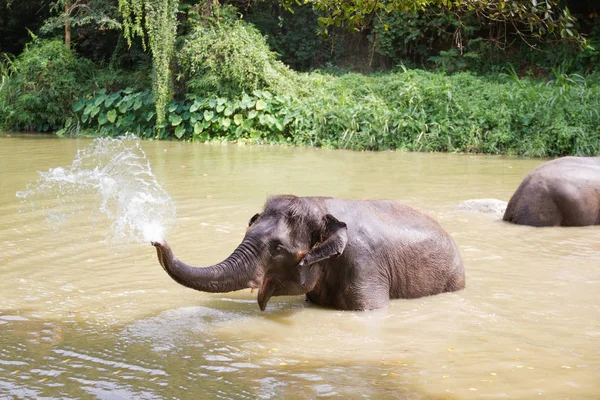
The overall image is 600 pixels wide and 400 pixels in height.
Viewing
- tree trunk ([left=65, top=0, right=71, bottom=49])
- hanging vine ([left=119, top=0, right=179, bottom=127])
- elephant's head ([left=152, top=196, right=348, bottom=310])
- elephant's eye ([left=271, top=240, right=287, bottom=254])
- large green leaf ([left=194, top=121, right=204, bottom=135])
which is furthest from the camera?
tree trunk ([left=65, top=0, right=71, bottom=49])

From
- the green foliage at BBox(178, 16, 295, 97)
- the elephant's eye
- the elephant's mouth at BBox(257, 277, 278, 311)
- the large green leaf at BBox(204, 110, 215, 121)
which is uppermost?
the green foliage at BBox(178, 16, 295, 97)

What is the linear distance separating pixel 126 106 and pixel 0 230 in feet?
48.1

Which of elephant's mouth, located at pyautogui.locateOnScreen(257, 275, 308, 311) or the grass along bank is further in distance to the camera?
the grass along bank

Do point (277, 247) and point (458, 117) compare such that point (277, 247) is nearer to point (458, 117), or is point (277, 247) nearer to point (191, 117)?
point (458, 117)

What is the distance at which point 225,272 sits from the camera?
5.55 meters

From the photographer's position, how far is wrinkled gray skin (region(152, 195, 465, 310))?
18.8 ft

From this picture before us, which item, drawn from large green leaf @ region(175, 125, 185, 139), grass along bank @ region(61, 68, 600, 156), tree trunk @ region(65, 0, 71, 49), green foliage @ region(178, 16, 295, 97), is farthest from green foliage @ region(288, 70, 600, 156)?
tree trunk @ region(65, 0, 71, 49)

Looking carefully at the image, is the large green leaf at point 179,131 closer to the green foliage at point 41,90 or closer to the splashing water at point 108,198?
the green foliage at point 41,90

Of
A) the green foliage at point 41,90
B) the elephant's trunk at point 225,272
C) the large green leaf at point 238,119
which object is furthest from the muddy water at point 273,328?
the green foliage at point 41,90

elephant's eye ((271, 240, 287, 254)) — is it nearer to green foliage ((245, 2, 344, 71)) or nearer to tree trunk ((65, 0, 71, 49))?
tree trunk ((65, 0, 71, 49))

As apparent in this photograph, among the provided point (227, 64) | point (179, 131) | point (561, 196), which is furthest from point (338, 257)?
point (179, 131)

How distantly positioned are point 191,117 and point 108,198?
1036cm

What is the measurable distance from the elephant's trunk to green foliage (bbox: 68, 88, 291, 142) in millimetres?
14730

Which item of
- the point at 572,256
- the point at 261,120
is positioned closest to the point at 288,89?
the point at 261,120
